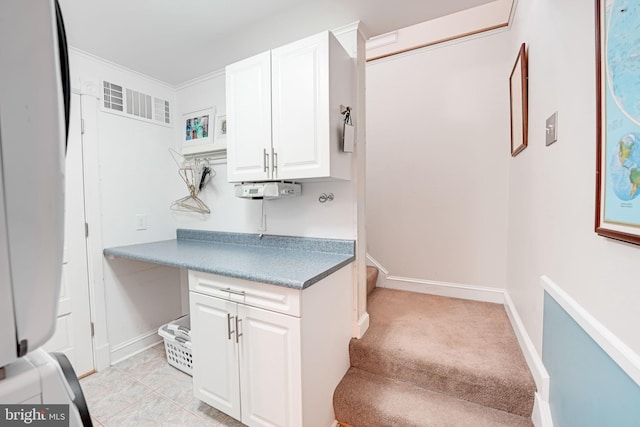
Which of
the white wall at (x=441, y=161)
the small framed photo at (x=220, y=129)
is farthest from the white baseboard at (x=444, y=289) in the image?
the small framed photo at (x=220, y=129)

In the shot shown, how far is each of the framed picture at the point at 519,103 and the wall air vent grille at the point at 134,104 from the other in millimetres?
2869

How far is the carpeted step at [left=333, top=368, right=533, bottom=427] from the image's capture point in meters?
1.34

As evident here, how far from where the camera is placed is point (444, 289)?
2.53 m

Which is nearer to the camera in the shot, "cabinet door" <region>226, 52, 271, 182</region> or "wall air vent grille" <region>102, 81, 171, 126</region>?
"cabinet door" <region>226, 52, 271, 182</region>

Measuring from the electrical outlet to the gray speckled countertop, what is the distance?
0.16 metres

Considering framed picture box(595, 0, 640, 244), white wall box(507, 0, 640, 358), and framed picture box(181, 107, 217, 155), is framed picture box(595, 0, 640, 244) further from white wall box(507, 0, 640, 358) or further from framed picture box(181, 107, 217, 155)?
framed picture box(181, 107, 217, 155)

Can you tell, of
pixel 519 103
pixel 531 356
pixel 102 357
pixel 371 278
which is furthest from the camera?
pixel 371 278

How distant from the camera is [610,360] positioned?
74cm

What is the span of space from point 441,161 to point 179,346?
2.71 m

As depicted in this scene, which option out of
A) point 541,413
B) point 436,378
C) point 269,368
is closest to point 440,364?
point 436,378

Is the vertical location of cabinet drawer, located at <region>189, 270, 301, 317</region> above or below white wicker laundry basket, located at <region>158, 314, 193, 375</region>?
above

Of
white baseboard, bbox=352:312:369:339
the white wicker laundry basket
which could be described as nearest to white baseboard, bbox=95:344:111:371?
the white wicker laundry basket


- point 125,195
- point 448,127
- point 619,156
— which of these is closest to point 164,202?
point 125,195

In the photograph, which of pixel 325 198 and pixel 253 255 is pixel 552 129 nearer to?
pixel 325 198
